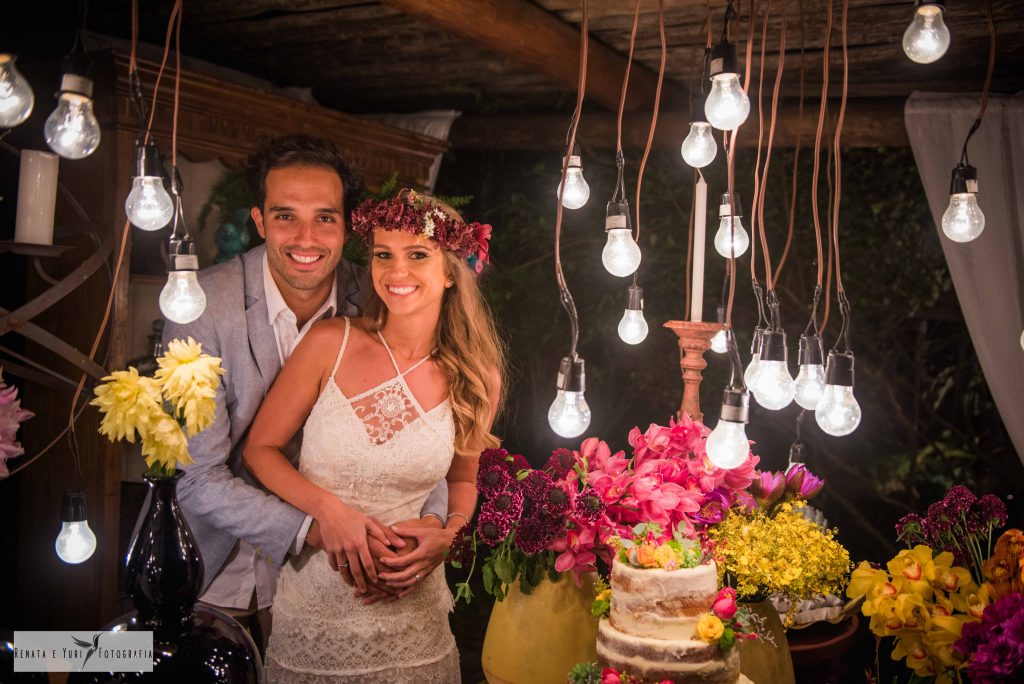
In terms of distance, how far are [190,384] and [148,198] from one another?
401 millimetres

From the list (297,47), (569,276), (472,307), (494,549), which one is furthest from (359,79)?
(494,549)

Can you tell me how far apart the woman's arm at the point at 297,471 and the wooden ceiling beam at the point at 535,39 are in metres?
1.01

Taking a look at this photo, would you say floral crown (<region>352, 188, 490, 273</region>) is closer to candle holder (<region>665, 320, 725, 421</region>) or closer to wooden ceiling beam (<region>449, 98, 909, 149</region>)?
candle holder (<region>665, 320, 725, 421</region>)

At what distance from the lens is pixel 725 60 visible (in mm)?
1931

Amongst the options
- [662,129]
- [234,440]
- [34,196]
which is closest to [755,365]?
[234,440]

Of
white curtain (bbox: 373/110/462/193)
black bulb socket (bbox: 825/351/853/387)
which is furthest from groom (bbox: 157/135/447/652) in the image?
white curtain (bbox: 373/110/462/193)

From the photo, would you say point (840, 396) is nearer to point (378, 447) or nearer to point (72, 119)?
point (378, 447)

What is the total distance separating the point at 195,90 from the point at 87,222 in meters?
0.66

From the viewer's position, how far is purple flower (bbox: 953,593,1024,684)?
1.78 metres

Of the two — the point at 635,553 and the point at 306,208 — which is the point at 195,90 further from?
the point at 635,553

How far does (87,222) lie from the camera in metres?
2.94

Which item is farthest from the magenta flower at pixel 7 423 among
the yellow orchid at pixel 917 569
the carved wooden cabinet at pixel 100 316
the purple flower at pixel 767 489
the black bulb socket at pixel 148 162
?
the yellow orchid at pixel 917 569

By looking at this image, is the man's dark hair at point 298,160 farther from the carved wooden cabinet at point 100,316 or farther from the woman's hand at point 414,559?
the woman's hand at point 414,559

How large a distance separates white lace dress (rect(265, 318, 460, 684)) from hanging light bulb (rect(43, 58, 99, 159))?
1062 millimetres
